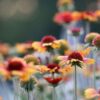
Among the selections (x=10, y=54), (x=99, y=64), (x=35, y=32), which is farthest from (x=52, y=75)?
(x=35, y=32)

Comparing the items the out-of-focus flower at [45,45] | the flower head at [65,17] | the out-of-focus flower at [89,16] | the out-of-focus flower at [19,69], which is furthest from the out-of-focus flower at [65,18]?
the out-of-focus flower at [19,69]

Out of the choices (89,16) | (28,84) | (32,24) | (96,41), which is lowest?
(28,84)

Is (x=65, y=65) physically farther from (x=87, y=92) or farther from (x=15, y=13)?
(x=15, y=13)

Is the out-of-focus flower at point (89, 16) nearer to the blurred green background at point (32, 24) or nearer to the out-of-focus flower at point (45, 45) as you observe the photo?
the out-of-focus flower at point (45, 45)

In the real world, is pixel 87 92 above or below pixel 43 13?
below

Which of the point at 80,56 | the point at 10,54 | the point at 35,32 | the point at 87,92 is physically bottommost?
the point at 87,92

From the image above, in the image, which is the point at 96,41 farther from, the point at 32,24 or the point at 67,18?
the point at 32,24

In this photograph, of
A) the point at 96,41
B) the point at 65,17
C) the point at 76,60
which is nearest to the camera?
the point at 76,60

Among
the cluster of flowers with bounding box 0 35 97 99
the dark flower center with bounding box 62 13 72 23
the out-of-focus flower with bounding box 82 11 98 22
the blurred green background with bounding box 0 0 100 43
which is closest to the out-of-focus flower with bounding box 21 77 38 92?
the cluster of flowers with bounding box 0 35 97 99

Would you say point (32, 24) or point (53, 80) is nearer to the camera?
point (53, 80)

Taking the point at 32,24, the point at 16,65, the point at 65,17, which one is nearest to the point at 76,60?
the point at 16,65
